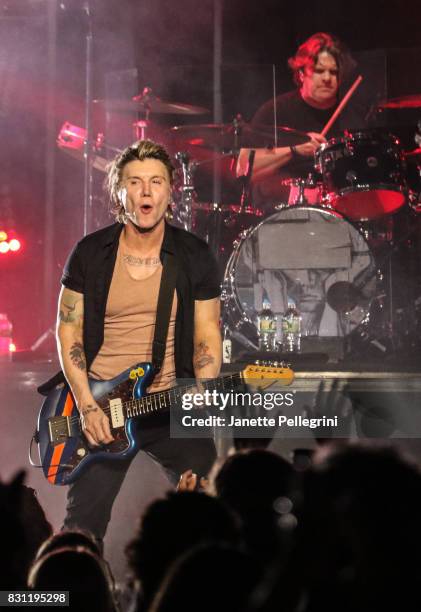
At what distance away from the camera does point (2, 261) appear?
32.0 ft

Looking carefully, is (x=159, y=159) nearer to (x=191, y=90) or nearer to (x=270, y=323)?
(x=270, y=323)

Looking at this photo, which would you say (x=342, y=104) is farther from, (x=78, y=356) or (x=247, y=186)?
(x=78, y=356)

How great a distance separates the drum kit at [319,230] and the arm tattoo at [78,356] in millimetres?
2777

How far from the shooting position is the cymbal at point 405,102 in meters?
7.79

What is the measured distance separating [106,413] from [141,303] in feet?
1.94

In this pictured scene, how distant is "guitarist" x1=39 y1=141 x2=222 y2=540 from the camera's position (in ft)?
11.8

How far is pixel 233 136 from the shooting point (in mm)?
7434

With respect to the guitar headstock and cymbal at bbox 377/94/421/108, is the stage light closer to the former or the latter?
cymbal at bbox 377/94/421/108

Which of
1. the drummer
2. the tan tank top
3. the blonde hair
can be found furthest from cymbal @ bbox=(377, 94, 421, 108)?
the tan tank top

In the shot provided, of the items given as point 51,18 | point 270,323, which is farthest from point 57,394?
point 51,18

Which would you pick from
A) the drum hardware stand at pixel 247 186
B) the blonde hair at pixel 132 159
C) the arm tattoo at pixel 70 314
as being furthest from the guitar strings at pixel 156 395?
the drum hardware stand at pixel 247 186

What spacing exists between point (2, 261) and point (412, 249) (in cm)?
556

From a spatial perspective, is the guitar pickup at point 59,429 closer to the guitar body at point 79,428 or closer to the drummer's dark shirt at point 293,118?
the guitar body at point 79,428

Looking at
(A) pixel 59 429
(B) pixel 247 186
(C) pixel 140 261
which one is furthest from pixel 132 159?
(B) pixel 247 186
